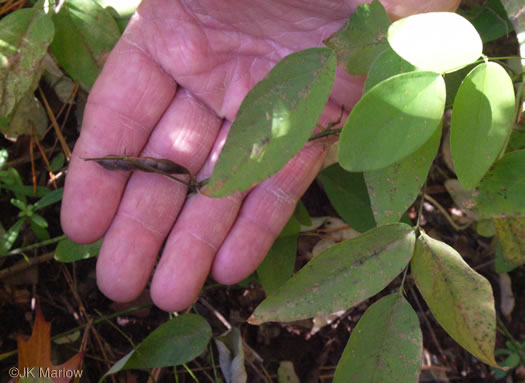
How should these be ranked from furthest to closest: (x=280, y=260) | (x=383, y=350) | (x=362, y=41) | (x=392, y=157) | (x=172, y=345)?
(x=280, y=260) < (x=172, y=345) < (x=362, y=41) < (x=383, y=350) < (x=392, y=157)

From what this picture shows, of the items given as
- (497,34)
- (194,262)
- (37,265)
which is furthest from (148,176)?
(497,34)

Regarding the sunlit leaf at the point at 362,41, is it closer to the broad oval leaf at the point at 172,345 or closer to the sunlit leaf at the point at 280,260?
the sunlit leaf at the point at 280,260

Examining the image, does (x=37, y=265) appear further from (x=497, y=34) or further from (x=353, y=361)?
(x=497, y=34)

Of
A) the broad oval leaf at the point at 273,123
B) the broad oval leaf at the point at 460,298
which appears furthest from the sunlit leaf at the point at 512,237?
the broad oval leaf at the point at 273,123

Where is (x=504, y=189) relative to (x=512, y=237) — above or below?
above

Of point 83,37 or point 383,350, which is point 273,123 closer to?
point 383,350

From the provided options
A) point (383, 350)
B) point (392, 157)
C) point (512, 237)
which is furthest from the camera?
point (512, 237)

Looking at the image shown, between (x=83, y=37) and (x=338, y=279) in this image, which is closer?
(x=338, y=279)

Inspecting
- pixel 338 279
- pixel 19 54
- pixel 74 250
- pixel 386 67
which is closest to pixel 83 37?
pixel 19 54
